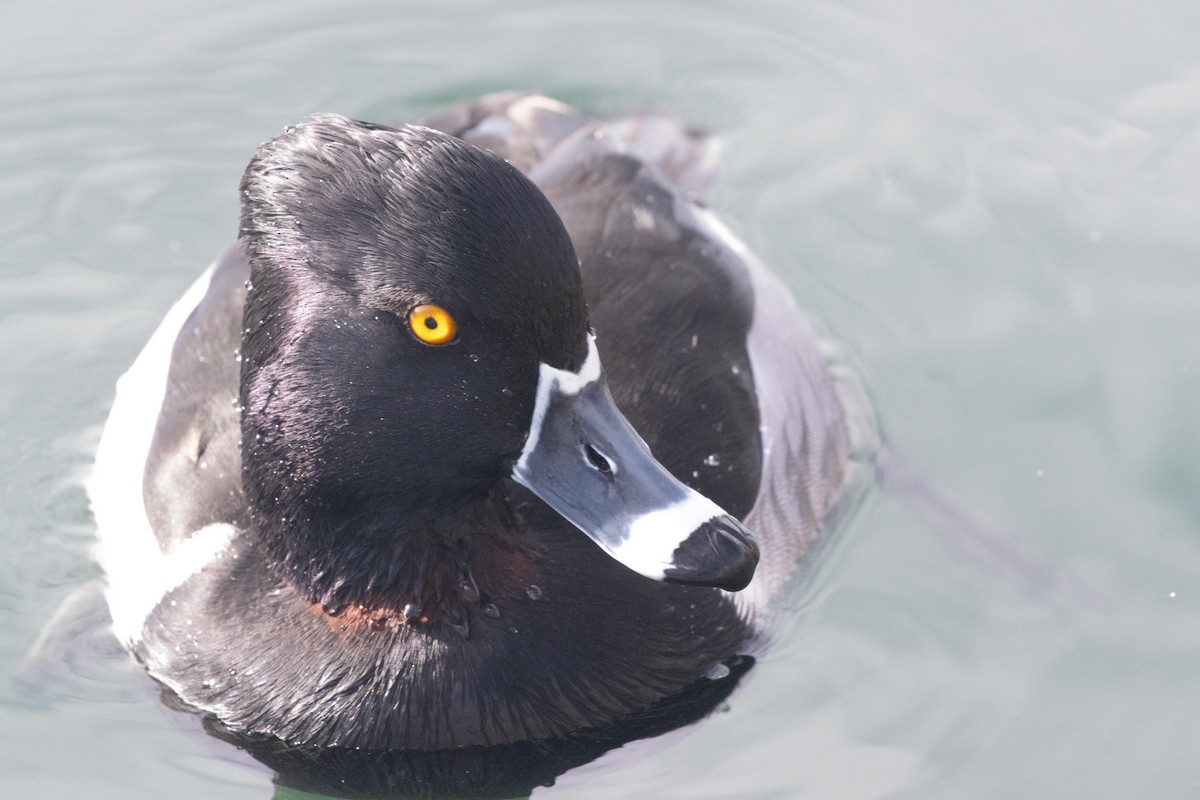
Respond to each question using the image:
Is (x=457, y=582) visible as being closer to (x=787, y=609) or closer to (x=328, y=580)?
(x=328, y=580)

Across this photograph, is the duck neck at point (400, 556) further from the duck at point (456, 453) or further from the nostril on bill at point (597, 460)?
the nostril on bill at point (597, 460)

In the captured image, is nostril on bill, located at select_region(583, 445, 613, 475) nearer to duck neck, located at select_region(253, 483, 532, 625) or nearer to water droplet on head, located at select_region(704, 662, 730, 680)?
duck neck, located at select_region(253, 483, 532, 625)

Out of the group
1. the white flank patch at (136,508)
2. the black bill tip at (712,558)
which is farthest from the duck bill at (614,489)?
the white flank patch at (136,508)

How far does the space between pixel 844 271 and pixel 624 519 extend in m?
2.41

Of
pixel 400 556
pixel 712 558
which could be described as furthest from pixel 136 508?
pixel 712 558

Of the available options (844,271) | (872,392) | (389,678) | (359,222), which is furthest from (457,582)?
(844,271)

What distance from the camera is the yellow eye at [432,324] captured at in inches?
125

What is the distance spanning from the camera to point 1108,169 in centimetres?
579

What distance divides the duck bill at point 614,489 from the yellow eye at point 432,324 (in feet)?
0.72

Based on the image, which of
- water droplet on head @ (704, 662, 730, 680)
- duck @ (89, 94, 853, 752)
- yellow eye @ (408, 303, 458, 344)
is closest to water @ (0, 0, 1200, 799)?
water droplet on head @ (704, 662, 730, 680)

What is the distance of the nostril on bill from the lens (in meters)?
3.37

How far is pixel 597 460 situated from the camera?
3375 millimetres

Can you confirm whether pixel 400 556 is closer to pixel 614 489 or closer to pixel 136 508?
pixel 614 489

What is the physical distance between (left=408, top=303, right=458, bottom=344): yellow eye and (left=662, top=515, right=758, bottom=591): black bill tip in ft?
2.08
